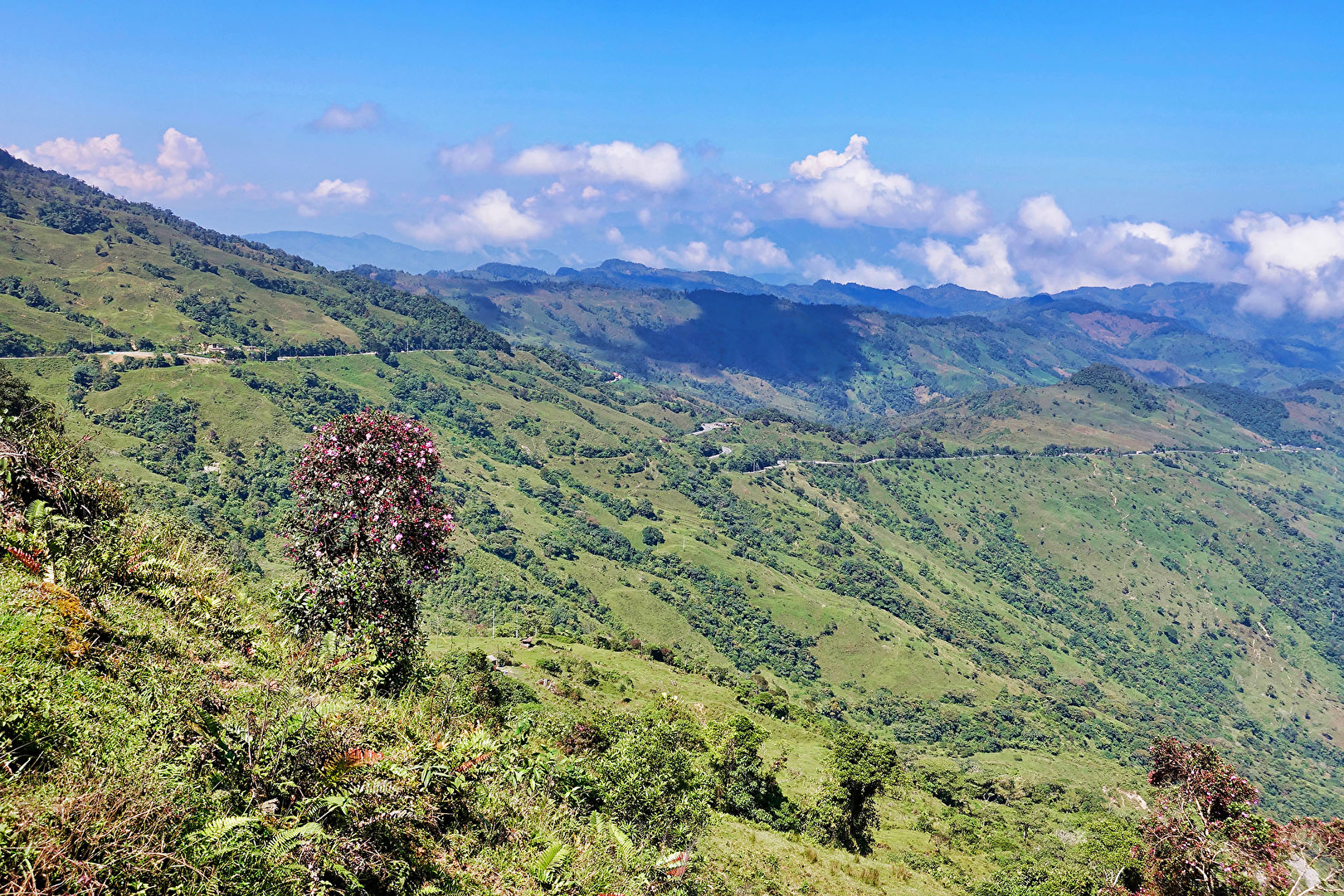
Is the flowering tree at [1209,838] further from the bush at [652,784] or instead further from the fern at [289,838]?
the fern at [289,838]

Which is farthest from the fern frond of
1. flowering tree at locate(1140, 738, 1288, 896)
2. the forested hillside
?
flowering tree at locate(1140, 738, 1288, 896)

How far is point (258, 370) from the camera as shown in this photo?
171 metres

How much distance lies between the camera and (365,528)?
492 inches

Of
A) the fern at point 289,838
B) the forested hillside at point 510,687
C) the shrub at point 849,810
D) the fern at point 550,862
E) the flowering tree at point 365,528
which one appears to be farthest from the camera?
the shrub at point 849,810

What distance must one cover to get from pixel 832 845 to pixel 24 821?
123 ft

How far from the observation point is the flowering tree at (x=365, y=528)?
12086 mm

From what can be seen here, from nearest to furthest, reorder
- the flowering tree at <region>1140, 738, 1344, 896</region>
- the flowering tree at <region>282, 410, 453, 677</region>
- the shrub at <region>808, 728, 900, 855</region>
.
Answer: the flowering tree at <region>282, 410, 453, 677</region>
the flowering tree at <region>1140, 738, 1344, 896</region>
the shrub at <region>808, 728, 900, 855</region>

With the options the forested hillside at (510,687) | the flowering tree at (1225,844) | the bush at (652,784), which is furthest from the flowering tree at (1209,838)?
the bush at (652,784)

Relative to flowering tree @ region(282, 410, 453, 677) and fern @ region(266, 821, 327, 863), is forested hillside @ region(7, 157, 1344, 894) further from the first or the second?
flowering tree @ region(282, 410, 453, 677)

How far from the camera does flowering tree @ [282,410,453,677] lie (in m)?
12.1

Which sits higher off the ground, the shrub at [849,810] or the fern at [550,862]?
the fern at [550,862]

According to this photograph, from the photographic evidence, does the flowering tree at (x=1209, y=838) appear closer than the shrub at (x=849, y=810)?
Yes

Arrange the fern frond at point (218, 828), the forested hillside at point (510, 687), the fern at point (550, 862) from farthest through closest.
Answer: the fern at point (550, 862), the forested hillside at point (510, 687), the fern frond at point (218, 828)

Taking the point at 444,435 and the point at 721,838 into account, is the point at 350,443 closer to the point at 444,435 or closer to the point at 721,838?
the point at 721,838
